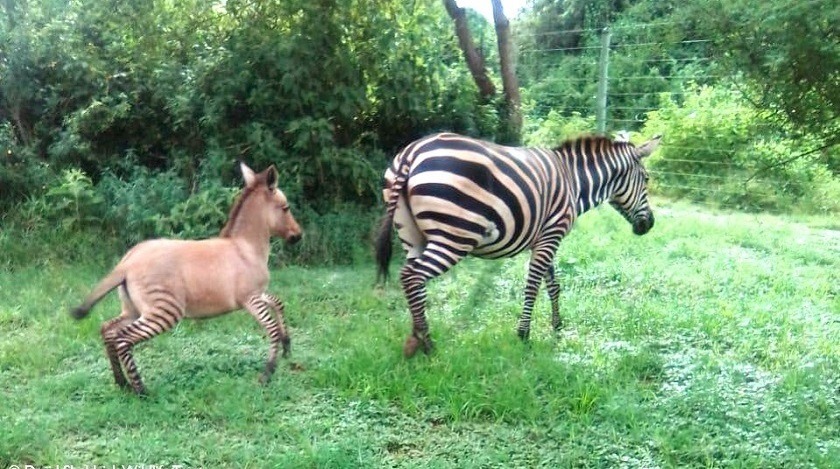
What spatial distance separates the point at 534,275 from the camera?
6133 mm

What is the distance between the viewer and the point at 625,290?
7660 millimetres

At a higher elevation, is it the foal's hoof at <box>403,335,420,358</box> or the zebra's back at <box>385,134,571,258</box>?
the zebra's back at <box>385,134,571,258</box>

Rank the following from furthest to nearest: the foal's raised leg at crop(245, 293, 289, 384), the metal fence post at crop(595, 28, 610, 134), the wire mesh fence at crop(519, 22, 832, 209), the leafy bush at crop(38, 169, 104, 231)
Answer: the metal fence post at crop(595, 28, 610, 134)
the wire mesh fence at crop(519, 22, 832, 209)
the leafy bush at crop(38, 169, 104, 231)
the foal's raised leg at crop(245, 293, 289, 384)

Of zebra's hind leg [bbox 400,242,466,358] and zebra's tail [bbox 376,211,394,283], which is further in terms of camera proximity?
zebra's tail [bbox 376,211,394,283]

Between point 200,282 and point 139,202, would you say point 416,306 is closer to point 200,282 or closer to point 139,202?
point 200,282

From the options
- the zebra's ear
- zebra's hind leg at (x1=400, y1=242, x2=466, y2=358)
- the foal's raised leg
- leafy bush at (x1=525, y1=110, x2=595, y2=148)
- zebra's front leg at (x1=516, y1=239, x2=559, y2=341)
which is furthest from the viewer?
leafy bush at (x1=525, y1=110, x2=595, y2=148)

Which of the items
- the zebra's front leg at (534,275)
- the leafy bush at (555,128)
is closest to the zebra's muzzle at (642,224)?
the zebra's front leg at (534,275)

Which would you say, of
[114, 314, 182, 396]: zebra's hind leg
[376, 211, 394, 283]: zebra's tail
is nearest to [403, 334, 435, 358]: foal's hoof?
[376, 211, 394, 283]: zebra's tail

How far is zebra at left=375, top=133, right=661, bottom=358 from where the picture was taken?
5.49 meters

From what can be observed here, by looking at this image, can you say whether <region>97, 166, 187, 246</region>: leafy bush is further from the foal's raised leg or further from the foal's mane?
the foal's raised leg

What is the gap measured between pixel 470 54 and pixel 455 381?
6732mm

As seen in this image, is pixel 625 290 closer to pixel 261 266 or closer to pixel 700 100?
pixel 261 266

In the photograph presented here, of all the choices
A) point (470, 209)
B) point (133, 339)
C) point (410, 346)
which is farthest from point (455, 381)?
point (133, 339)

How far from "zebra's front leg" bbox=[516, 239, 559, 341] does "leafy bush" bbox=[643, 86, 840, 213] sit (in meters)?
6.60
